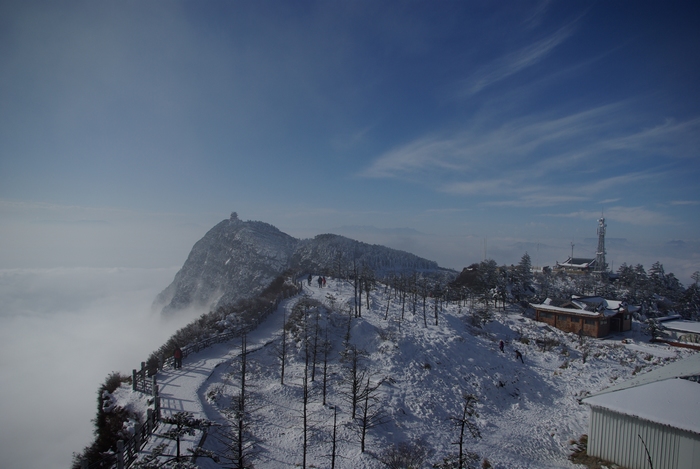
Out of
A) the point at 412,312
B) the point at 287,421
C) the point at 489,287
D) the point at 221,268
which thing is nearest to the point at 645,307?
the point at 489,287

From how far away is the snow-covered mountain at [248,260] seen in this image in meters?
114

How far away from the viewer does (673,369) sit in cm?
2372

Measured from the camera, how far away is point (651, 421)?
18594 millimetres

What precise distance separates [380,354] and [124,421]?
2155 cm

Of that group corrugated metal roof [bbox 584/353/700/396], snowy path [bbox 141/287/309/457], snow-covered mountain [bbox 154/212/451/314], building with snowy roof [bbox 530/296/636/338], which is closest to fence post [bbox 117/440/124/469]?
snowy path [bbox 141/287/309/457]

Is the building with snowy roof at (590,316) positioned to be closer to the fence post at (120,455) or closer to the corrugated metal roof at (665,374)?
the corrugated metal roof at (665,374)

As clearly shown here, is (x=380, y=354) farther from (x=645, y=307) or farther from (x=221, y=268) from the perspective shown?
(x=221, y=268)

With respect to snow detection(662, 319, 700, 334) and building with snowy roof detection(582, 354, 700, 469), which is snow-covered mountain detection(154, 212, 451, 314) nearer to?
snow detection(662, 319, 700, 334)

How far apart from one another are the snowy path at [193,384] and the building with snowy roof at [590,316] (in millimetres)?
43086

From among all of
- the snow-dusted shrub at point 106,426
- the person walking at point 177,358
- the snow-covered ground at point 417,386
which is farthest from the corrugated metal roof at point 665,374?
the person walking at point 177,358

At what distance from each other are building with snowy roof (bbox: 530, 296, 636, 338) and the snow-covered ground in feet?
8.86

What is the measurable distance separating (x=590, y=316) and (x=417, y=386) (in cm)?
3460

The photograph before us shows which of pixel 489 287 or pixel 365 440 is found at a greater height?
pixel 489 287

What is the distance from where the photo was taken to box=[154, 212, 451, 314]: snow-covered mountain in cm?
11412
